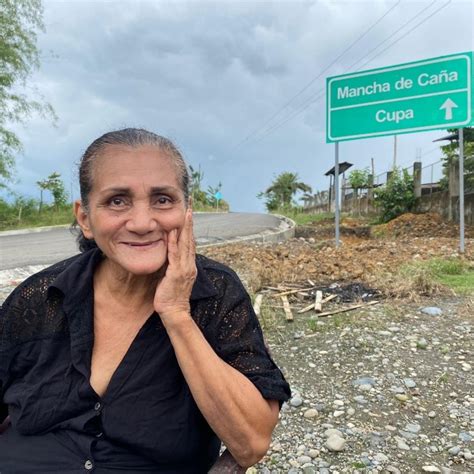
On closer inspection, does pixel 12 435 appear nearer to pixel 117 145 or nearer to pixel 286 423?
pixel 117 145

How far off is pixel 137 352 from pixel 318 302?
340 cm

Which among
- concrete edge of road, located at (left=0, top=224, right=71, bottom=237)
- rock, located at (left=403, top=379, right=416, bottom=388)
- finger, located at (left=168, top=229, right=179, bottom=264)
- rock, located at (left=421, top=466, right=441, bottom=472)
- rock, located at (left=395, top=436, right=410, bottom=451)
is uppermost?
finger, located at (left=168, top=229, right=179, bottom=264)

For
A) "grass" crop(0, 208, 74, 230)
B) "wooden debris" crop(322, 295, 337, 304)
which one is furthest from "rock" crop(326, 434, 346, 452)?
"grass" crop(0, 208, 74, 230)

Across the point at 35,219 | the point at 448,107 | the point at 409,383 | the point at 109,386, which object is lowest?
the point at 409,383

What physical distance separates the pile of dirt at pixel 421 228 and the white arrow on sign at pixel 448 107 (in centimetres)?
428

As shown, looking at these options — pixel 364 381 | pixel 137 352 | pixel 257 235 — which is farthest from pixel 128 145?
pixel 257 235

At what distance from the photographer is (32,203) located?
18719mm

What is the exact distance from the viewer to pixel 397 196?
50.8 feet

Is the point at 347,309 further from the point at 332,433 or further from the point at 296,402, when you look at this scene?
the point at 332,433

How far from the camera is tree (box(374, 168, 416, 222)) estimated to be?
15.4 metres

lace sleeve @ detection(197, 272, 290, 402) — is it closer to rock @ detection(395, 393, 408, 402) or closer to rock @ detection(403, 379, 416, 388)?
rock @ detection(395, 393, 408, 402)

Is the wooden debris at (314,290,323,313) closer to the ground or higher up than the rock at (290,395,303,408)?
higher up

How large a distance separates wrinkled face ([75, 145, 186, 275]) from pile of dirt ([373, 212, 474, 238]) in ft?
37.0

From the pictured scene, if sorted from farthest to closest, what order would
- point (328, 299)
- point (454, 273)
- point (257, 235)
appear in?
point (257, 235), point (454, 273), point (328, 299)
